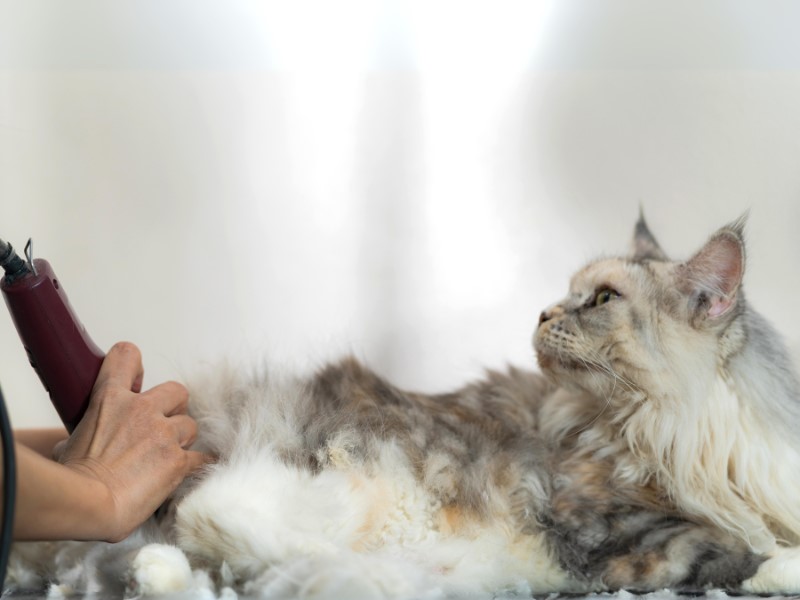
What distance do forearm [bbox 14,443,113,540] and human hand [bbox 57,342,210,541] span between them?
2cm

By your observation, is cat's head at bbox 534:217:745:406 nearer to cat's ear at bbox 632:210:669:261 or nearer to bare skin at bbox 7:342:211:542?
cat's ear at bbox 632:210:669:261

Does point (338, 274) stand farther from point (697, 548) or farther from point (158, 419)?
point (697, 548)

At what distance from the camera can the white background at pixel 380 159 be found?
2.39 metres

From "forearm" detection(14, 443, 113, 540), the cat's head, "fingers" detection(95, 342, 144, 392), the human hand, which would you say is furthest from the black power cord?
the cat's head

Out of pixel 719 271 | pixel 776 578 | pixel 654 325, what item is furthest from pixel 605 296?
pixel 776 578

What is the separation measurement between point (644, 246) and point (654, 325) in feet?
0.94

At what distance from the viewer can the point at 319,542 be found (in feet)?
4.16

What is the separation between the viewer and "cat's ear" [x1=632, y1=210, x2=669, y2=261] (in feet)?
5.57

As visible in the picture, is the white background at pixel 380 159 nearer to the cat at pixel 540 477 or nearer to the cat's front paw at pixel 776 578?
the cat at pixel 540 477

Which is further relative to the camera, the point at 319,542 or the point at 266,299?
the point at 266,299

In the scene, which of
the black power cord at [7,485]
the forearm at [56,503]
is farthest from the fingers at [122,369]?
the black power cord at [7,485]

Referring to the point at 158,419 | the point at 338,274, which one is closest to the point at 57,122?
the point at 338,274

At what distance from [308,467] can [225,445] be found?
0.16 m

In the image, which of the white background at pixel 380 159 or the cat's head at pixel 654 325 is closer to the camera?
the cat's head at pixel 654 325
